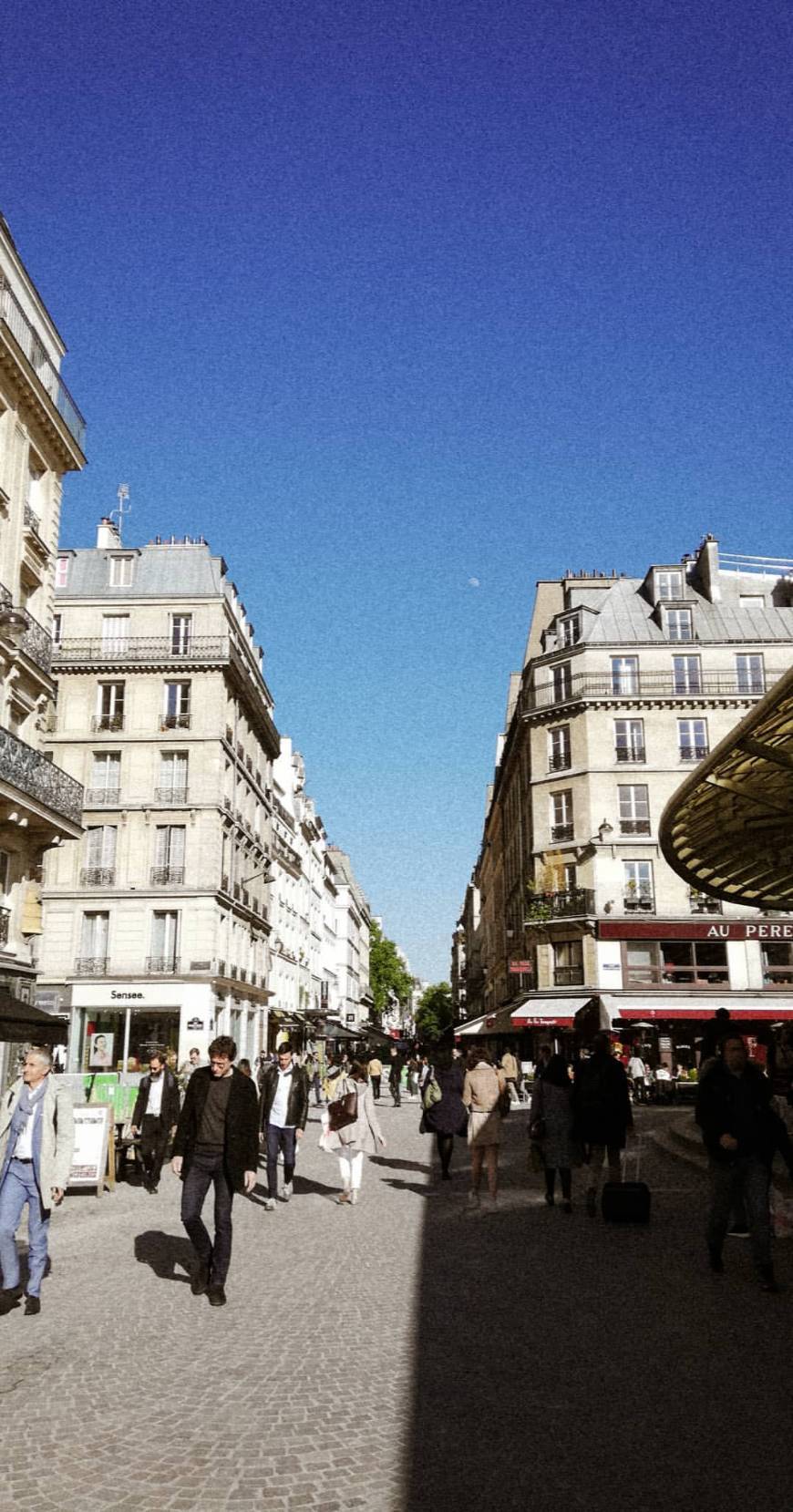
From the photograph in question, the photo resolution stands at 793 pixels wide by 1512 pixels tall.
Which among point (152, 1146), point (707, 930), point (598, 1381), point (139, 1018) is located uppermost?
point (707, 930)

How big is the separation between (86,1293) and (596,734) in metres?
33.9

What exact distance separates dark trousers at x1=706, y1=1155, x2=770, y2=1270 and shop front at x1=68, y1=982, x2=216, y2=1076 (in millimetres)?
28706

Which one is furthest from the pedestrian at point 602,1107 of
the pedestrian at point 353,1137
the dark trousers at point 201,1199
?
the dark trousers at point 201,1199

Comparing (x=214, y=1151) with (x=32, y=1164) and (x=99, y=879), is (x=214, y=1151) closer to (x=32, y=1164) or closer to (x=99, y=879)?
(x=32, y=1164)

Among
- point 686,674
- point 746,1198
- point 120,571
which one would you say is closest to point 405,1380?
point 746,1198

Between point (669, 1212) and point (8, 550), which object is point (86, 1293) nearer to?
point (669, 1212)

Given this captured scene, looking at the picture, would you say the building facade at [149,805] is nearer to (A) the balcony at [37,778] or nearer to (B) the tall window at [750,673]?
(A) the balcony at [37,778]

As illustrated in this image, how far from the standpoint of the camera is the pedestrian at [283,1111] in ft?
40.9

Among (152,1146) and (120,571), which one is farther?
(120,571)

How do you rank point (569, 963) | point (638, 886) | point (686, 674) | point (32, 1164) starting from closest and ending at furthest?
point (32, 1164) < point (638, 886) < point (569, 963) < point (686, 674)

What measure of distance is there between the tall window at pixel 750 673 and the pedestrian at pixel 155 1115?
30.7 m

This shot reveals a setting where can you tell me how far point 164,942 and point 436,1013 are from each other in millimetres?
123037

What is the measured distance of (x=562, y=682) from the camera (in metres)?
41.5

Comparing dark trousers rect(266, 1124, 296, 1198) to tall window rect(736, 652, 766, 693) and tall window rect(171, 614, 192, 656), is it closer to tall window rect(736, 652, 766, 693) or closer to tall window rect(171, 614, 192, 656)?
tall window rect(171, 614, 192, 656)
